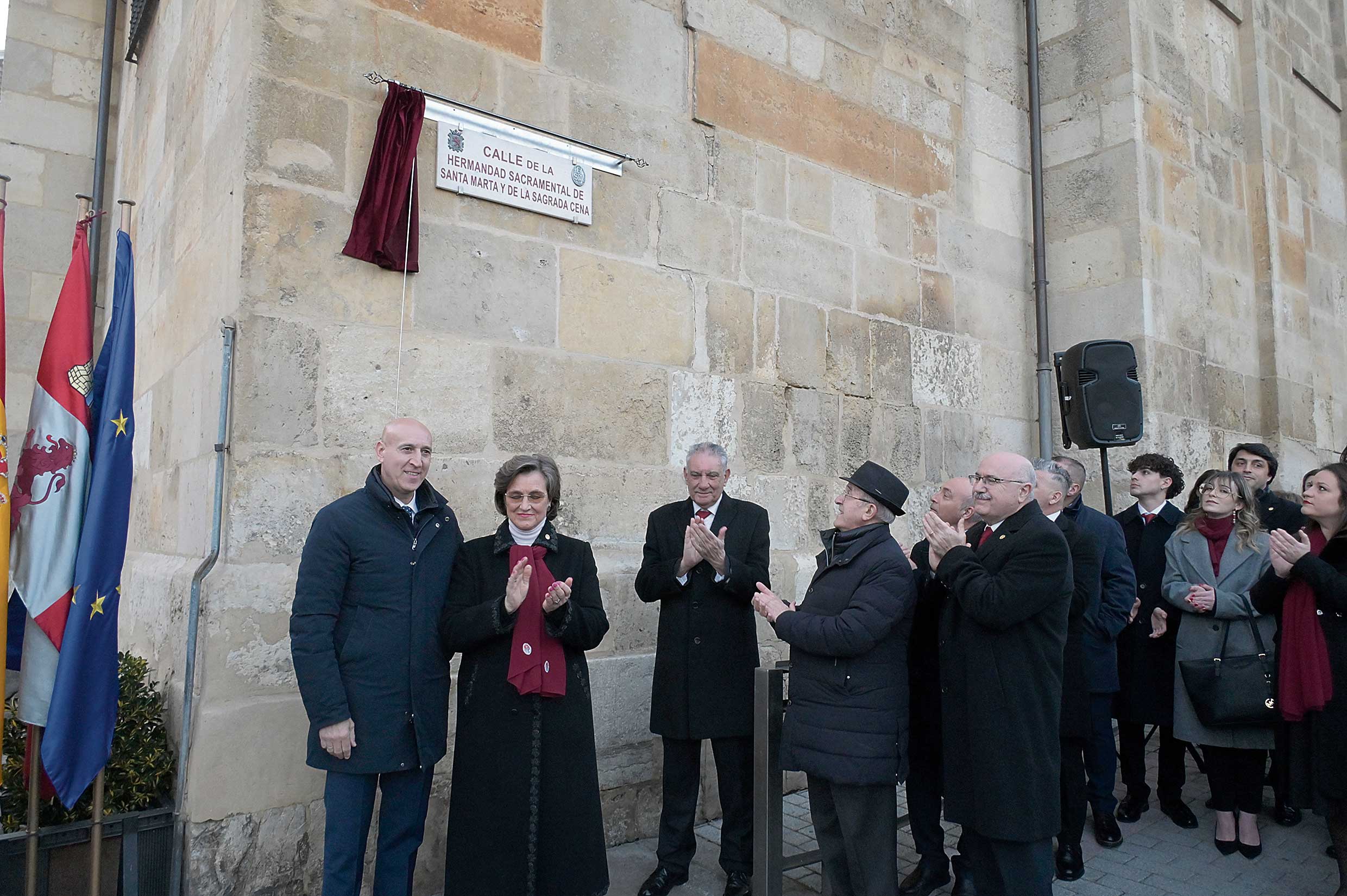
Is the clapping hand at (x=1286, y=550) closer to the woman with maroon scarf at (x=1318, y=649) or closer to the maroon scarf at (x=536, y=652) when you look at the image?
the woman with maroon scarf at (x=1318, y=649)

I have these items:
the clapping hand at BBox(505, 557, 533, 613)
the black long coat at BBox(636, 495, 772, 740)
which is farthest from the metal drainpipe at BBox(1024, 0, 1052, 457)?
the clapping hand at BBox(505, 557, 533, 613)

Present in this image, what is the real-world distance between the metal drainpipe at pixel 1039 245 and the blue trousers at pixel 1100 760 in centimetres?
269

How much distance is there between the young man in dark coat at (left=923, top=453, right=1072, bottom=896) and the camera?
3.18 metres

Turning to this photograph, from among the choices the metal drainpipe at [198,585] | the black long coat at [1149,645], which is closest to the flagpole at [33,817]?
the metal drainpipe at [198,585]

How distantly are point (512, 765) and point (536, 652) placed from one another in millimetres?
380

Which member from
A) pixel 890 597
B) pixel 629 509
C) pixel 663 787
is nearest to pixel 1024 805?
pixel 890 597

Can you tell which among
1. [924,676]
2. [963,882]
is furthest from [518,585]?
[963,882]

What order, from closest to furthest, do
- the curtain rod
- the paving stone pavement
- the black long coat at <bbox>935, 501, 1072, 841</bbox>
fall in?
the black long coat at <bbox>935, 501, 1072, 841</bbox>, the paving stone pavement, the curtain rod

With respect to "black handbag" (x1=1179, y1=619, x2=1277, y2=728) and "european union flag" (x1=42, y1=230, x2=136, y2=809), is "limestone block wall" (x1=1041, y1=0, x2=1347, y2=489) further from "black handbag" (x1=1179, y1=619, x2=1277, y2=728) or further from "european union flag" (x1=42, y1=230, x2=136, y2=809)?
"european union flag" (x1=42, y1=230, x2=136, y2=809)

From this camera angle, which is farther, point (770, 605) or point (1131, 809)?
point (1131, 809)

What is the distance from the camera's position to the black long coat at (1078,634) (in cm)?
407

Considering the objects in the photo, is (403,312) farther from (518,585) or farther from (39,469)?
(518,585)

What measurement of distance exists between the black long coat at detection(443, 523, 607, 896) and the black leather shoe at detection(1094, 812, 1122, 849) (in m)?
2.47

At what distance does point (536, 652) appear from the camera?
3.26 metres
